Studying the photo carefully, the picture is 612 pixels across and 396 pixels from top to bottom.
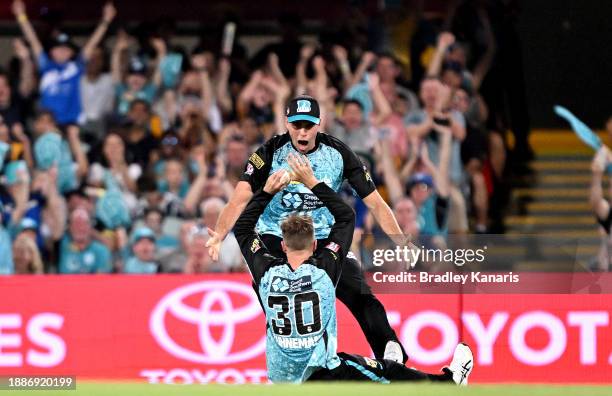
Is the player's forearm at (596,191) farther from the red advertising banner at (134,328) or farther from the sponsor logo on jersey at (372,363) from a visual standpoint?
the sponsor logo on jersey at (372,363)

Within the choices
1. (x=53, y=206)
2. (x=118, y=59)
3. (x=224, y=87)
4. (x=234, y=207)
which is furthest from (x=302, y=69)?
(x=234, y=207)

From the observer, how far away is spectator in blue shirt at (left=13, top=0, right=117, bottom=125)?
666 inches

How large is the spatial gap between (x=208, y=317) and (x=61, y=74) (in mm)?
4763

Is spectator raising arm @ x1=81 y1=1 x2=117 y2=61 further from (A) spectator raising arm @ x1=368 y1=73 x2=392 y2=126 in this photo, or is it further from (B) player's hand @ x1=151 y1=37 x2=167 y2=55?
(A) spectator raising arm @ x1=368 y1=73 x2=392 y2=126

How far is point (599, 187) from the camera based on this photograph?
15.5m

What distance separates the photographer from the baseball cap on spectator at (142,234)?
1520cm

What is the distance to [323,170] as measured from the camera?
1000 cm

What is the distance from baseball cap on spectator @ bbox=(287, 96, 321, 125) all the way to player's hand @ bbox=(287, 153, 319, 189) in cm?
33

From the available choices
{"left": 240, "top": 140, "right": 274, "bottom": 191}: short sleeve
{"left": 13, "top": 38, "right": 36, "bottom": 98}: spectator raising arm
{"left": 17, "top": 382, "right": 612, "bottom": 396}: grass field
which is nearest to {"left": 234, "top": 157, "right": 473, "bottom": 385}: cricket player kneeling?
{"left": 240, "top": 140, "right": 274, "bottom": 191}: short sleeve

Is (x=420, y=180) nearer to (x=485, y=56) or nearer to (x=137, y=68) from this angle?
(x=485, y=56)

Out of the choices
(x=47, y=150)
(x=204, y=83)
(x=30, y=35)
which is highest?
(x=30, y=35)

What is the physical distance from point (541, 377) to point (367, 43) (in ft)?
18.9

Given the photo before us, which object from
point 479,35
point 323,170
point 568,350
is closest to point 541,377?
point 568,350

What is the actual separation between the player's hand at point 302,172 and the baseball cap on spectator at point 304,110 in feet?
1.08
